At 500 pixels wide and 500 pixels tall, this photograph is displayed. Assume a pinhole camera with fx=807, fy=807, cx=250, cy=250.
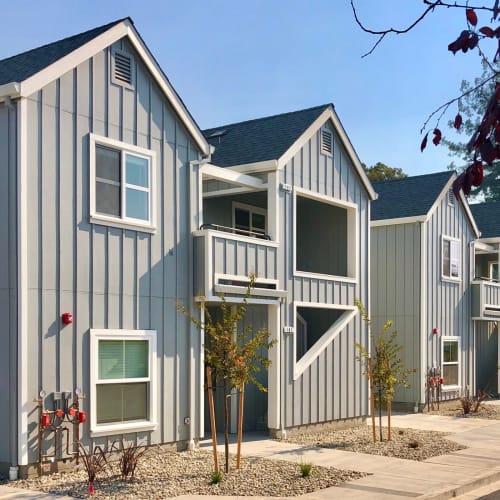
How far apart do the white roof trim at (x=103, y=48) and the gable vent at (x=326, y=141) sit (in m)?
3.89

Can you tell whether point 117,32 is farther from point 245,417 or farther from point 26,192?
point 245,417

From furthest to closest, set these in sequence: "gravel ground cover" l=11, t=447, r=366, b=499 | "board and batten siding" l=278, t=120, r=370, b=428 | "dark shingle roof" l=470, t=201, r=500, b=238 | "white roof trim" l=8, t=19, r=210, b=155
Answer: "dark shingle roof" l=470, t=201, r=500, b=238 → "board and batten siding" l=278, t=120, r=370, b=428 → "white roof trim" l=8, t=19, r=210, b=155 → "gravel ground cover" l=11, t=447, r=366, b=499

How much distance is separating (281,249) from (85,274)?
5052 mm

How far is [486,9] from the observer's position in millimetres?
3766

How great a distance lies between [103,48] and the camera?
41.4 ft

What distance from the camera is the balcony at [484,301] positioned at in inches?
952

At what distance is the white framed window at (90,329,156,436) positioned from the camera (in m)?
12.1

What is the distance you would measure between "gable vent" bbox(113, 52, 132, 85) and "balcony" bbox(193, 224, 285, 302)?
2.89 metres

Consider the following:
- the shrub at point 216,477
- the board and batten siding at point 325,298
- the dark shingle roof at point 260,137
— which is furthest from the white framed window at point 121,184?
the shrub at point 216,477

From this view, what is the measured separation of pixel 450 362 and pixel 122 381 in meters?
A: 13.1

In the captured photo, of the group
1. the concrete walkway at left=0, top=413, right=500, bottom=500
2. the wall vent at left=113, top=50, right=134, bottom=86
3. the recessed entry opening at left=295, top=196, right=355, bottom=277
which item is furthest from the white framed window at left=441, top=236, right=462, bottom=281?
the wall vent at left=113, top=50, right=134, bottom=86

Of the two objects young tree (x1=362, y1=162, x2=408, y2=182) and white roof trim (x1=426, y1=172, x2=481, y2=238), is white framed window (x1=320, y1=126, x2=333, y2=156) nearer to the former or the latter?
white roof trim (x1=426, y1=172, x2=481, y2=238)

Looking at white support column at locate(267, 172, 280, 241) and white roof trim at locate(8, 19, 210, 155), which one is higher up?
white roof trim at locate(8, 19, 210, 155)

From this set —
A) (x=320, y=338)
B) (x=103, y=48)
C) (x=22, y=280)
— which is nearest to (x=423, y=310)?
(x=320, y=338)
